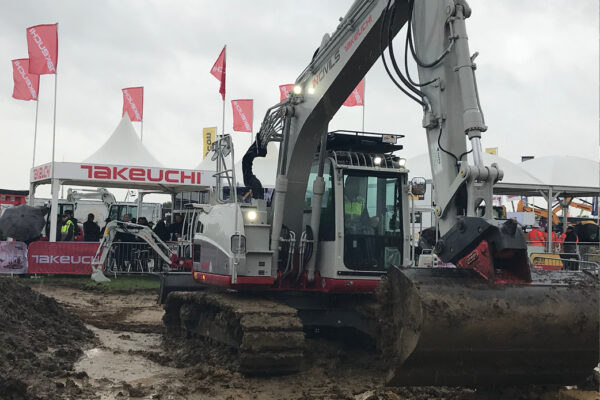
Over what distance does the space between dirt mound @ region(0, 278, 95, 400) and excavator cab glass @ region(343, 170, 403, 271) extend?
3.40 metres

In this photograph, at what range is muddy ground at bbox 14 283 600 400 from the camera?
6.35 m

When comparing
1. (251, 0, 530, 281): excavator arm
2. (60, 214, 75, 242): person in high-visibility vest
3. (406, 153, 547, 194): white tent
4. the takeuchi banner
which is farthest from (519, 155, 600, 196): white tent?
(251, 0, 530, 281): excavator arm

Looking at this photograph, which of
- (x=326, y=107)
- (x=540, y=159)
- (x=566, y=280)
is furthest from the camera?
(x=540, y=159)

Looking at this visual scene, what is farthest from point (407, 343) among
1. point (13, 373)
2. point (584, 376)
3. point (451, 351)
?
point (13, 373)

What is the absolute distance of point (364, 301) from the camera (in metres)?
8.01

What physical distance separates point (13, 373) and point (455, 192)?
4.43 metres

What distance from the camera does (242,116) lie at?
97.1 feet

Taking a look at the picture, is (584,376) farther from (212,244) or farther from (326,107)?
(212,244)

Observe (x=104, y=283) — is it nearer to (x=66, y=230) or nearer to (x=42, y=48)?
(x=66, y=230)

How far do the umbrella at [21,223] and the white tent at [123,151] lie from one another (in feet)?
8.52

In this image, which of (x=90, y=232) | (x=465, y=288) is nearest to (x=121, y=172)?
(x=90, y=232)

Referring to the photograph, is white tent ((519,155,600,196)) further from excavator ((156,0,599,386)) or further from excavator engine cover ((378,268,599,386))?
excavator engine cover ((378,268,599,386))

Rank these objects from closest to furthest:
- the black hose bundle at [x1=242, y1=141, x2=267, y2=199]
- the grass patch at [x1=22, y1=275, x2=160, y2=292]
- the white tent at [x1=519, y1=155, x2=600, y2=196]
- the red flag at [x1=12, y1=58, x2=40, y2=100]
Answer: the black hose bundle at [x1=242, y1=141, x2=267, y2=199]
the grass patch at [x1=22, y1=275, x2=160, y2=292]
the white tent at [x1=519, y1=155, x2=600, y2=196]
the red flag at [x1=12, y1=58, x2=40, y2=100]

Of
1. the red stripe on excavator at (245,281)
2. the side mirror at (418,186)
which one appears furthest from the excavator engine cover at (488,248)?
the red stripe on excavator at (245,281)
